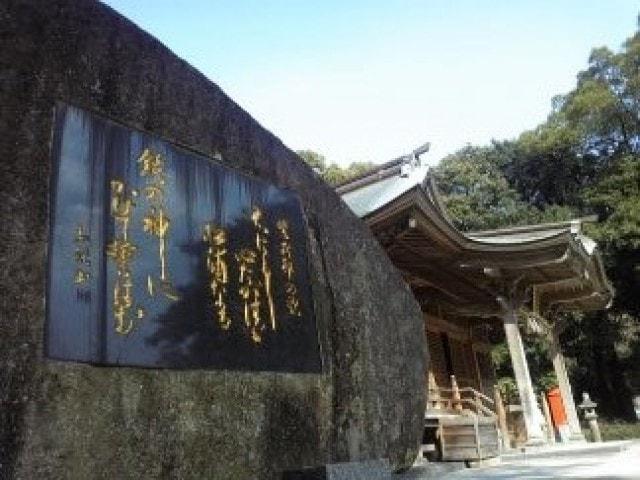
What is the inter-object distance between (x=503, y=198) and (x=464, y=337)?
76.6 feet

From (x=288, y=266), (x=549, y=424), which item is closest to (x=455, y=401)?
(x=549, y=424)

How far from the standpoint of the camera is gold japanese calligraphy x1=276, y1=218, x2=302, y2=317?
4.14 meters

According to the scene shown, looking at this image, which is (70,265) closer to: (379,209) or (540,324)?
(379,209)

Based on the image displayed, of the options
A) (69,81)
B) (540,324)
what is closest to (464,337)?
(540,324)

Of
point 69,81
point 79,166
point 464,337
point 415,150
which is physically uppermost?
point 415,150

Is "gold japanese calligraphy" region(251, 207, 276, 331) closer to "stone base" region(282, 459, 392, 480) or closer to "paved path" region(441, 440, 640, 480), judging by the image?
"stone base" region(282, 459, 392, 480)

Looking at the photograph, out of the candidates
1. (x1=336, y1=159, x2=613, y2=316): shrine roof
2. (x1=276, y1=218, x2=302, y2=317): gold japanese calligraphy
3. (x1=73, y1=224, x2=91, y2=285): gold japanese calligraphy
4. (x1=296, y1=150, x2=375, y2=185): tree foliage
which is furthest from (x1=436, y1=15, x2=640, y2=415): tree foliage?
(x1=73, y1=224, x2=91, y2=285): gold japanese calligraphy

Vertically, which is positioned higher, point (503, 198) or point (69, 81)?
point (503, 198)

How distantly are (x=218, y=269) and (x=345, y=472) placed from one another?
4.13 feet

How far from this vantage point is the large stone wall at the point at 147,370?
270cm

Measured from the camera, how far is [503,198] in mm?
38781

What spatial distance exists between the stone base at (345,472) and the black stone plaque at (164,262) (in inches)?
27.3

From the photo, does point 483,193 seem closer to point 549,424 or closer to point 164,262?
point 549,424

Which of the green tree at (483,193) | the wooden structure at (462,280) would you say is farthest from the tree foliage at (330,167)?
the wooden structure at (462,280)
